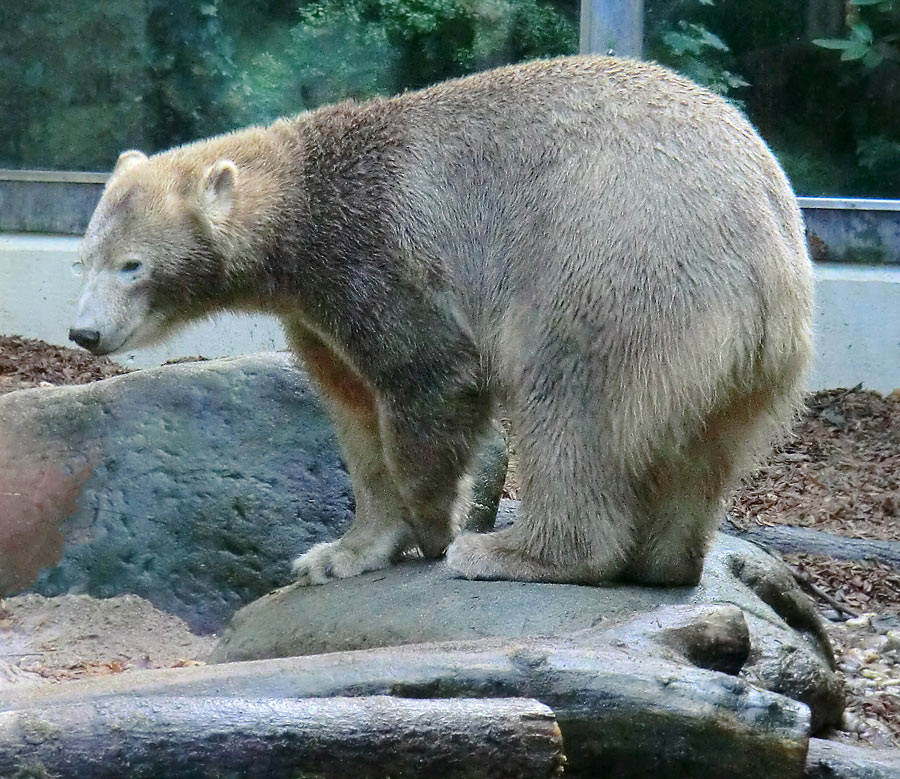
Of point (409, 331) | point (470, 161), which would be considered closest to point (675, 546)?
point (409, 331)

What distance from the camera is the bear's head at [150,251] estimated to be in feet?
14.3

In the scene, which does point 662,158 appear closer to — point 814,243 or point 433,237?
point 433,237

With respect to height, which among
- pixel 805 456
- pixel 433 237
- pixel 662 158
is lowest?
pixel 805 456

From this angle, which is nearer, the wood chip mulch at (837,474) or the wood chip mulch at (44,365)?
the wood chip mulch at (837,474)

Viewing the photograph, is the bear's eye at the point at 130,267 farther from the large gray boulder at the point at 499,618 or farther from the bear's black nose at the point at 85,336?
the large gray boulder at the point at 499,618

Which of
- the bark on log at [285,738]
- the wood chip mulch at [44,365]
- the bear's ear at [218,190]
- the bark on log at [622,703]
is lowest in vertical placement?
the wood chip mulch at [44,365]

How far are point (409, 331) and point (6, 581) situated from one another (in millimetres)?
2433

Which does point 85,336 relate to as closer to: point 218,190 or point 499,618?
point 218,190

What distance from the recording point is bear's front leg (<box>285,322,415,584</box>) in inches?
191

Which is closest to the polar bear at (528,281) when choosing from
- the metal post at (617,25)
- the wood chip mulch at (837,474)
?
the wood chip mulch at (837,474)

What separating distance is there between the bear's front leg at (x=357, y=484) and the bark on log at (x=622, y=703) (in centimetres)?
167

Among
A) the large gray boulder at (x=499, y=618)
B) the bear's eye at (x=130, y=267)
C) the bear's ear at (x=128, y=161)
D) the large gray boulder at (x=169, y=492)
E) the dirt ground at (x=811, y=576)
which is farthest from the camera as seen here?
the large gray boulder at (x=169, y=492)

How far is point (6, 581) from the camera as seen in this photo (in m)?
5.50

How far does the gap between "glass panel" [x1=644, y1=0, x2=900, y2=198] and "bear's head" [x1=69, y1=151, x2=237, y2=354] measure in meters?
4.95
